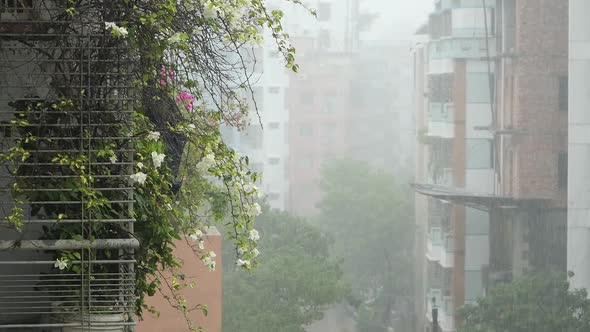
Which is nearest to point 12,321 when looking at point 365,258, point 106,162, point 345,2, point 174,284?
point 174,284

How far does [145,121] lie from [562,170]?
15907mm

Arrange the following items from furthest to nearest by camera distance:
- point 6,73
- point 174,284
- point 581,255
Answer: point 581,255 → point 174,284 → point 6,73

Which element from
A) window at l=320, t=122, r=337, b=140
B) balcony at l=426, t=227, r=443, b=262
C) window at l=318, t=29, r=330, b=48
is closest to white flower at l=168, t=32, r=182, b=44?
balcony at l=426, t=227, r=443, b=262

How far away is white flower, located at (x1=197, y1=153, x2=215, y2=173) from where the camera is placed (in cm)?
306

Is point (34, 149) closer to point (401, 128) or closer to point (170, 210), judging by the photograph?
point (170, 210)

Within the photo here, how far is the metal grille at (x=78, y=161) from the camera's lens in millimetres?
2613

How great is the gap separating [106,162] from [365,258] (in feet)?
89.4

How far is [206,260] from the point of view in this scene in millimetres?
3311

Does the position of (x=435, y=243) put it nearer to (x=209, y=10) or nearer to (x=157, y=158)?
(x=209, y=10)

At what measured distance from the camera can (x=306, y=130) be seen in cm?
3781

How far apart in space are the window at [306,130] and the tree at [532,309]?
22.3m

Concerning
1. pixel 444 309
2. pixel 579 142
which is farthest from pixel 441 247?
pixel 579 142

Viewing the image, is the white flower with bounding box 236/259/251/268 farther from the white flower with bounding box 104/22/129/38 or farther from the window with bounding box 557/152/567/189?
the window with bounding box 557/152/567/189

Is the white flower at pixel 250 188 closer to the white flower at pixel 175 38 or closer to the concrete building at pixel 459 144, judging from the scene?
the white flower at pixel 175 38
